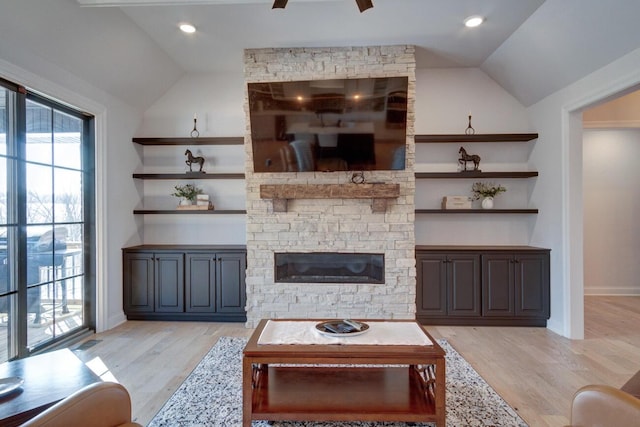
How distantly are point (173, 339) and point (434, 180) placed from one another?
3665 mm

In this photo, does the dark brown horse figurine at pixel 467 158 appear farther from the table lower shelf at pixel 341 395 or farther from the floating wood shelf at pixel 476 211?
the table lower shelf at pixel 341 395

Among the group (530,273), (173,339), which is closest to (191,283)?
(173,339)

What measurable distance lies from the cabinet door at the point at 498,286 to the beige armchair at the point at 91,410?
12.3 ft

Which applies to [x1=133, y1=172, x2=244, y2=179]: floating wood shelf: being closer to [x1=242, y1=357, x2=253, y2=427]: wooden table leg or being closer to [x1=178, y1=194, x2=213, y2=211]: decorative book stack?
[x1=178, y1=194, x2=213, y2=211]: decorative book stack

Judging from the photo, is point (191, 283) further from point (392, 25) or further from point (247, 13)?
point (392, 25)

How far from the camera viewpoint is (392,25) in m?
3.38

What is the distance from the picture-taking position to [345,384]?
82.0 inches

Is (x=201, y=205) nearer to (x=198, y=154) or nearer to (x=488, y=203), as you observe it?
(x=198, y=154)

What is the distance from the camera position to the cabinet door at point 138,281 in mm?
4109

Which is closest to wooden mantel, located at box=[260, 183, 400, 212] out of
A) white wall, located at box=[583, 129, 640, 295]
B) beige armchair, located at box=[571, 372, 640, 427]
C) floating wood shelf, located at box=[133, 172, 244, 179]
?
floating wood shelf, located at box=[133, 172, 244, 179]

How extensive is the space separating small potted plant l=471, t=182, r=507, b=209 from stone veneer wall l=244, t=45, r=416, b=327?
43.2 inches

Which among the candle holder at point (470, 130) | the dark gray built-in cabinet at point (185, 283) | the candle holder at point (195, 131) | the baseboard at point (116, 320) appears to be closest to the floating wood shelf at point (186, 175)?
the candle holder at point (195, 131)

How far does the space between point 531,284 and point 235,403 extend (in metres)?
3.47

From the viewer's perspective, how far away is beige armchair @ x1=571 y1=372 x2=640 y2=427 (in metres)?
1.12
